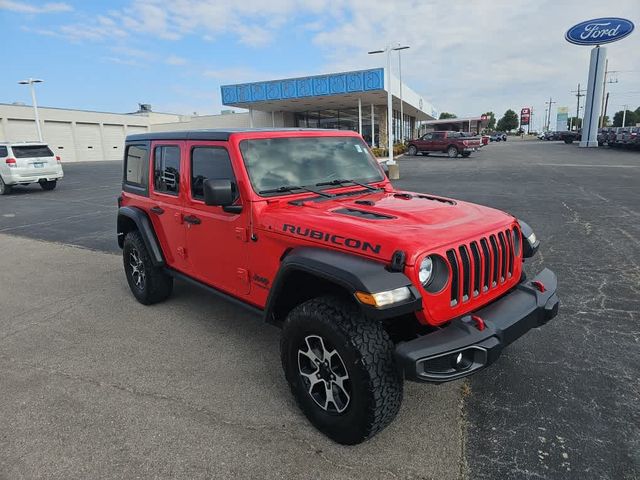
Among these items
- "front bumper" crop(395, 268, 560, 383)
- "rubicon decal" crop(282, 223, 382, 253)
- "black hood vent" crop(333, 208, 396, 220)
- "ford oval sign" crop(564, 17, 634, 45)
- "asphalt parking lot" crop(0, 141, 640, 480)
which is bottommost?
"asphalt parking lot" crop(0, 141, 640, 480)

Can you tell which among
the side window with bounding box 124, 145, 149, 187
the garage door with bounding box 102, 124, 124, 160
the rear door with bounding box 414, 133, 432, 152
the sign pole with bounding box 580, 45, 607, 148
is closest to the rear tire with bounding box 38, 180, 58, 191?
the side window with bounding box 124, 145, 149, 187

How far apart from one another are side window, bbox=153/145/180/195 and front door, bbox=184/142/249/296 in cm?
26

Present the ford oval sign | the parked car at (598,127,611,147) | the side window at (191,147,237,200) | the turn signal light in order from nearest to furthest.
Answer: the turn signal light
the side window at (191,147,237,200)
the ford oval sign
the parked car at (598,127,611,147)

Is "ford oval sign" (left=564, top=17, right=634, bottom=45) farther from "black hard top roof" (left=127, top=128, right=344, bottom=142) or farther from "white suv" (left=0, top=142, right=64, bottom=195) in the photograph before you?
"black hard top roof" (left=127, top=128, right=344, bottom=142)

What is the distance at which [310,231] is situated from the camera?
276 centimetres

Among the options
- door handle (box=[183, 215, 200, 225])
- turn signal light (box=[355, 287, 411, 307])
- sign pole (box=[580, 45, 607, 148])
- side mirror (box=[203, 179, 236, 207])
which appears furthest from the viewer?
sign pole (box=[580, 45, 607, 148])

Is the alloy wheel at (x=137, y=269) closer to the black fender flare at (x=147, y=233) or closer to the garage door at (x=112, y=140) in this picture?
the black fender flare at (x=147, y=233)

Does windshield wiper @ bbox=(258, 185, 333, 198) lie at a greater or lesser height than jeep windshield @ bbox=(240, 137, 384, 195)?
lesser

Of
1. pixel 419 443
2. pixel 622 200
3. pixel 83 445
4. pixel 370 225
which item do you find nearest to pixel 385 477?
pixel 419 443

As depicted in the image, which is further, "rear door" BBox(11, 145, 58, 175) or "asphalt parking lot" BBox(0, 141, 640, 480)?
"rear door" BBox(11, 145, 58, 175)

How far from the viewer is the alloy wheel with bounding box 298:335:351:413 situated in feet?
8.47

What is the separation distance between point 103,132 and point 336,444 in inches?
2110

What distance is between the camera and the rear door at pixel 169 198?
4.04m

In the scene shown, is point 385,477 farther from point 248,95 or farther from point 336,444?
point 248,95
